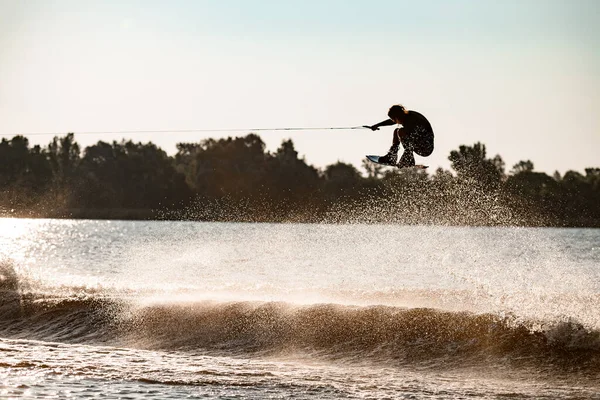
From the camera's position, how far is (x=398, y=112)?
1543 centimetres

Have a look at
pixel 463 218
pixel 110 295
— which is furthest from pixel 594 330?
pixel 463 218

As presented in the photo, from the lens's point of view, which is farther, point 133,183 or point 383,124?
point 133,183

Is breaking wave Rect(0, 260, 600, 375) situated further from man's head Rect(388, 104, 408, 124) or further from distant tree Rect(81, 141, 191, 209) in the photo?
distant tree Rect(81, 141, 191, 209)

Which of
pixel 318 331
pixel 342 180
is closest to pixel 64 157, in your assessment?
pixel 342 180

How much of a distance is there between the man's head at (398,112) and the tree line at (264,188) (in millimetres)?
64109

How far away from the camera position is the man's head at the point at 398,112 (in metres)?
15.4

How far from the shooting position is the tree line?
9250 cm

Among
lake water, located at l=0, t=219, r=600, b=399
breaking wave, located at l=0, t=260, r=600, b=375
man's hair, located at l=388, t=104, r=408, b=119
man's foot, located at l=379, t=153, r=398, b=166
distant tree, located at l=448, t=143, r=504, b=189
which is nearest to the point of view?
lake water, located at l=0, t=219, r=600, b=399

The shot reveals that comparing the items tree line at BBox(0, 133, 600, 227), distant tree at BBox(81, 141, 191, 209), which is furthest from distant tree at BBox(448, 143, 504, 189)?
distant tree at BBox(81, 141, 191, 209)

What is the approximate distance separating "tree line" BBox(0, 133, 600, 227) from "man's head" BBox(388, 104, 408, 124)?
64.1 metres

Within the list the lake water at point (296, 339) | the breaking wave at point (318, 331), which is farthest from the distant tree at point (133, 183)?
the breaking wave at point (318, 331)

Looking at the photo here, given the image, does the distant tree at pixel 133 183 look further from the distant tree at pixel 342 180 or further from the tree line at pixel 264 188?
the distant tree at pixel 342 180

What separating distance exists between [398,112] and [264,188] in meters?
94.0

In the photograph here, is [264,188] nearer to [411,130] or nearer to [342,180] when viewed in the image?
[342,180]
